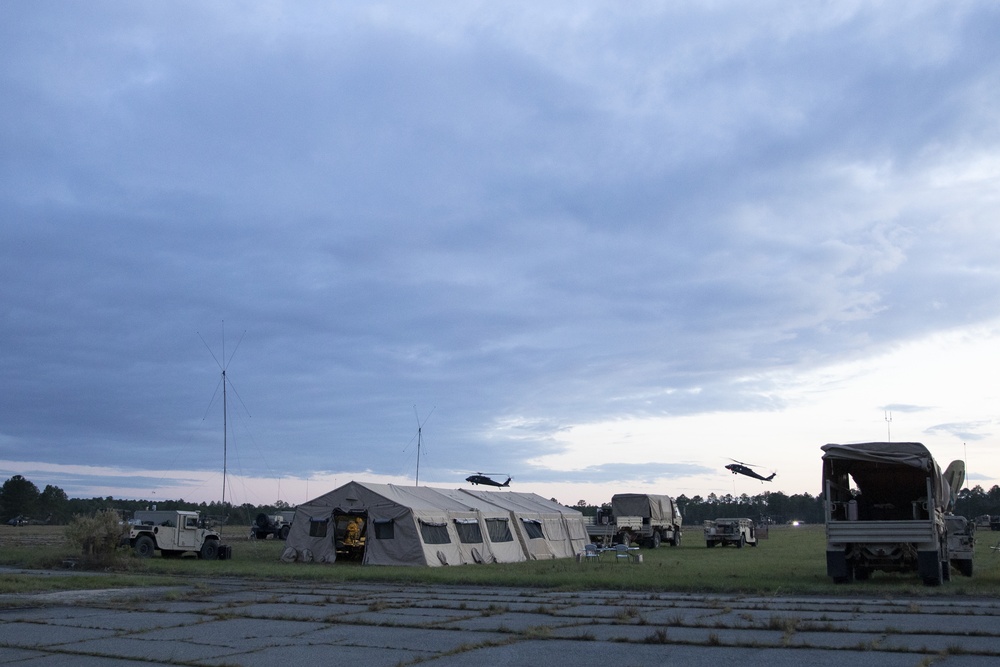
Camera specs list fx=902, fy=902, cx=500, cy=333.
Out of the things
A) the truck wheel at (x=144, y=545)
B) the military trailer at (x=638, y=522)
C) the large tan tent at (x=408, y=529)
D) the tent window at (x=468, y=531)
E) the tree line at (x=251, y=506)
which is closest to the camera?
the large tan tent at (x=408, y=529)

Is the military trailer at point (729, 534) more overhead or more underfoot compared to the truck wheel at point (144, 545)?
more underfoot

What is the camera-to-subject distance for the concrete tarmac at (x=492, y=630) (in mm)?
9641

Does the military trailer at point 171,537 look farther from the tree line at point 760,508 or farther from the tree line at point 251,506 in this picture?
the tree line at point 760,508

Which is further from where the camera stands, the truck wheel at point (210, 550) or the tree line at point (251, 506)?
the tree line at point (251, 506)

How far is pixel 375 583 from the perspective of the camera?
21.7 meters

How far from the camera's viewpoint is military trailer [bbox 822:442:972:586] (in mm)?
18859

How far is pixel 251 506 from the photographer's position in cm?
12775

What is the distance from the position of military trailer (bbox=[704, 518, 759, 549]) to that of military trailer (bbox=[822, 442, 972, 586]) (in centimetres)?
2431

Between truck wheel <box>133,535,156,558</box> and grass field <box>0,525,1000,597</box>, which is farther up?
truck wheel <box>133,535,156,558</box>

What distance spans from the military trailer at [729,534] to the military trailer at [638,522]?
2.16 meters

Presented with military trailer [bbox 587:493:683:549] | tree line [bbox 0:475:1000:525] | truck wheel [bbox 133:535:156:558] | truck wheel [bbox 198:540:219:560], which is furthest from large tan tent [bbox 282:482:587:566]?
tree line [bbox 0:475:1000:525]

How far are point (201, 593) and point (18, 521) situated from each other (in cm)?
9301

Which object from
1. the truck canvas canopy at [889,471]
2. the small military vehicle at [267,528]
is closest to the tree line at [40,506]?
the small military vehicle at [267,528]

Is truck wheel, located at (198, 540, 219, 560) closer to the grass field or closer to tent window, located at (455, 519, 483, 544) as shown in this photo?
the grass field
